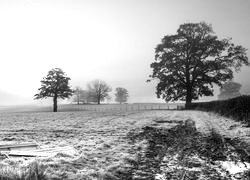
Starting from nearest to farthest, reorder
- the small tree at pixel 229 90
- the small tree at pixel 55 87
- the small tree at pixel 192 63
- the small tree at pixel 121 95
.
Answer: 1. the small tree at pixel 192 63
2. the small tree at pixel 55 87
3. the small tree at pixel 229 90
4. the small tree at pixel 121 95

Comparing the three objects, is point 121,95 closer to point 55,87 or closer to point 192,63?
point 55,87

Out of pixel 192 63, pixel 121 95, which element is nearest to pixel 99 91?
pixel 121 95

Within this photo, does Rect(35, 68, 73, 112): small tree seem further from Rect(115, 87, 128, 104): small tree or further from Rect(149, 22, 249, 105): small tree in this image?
Rect(115, 87, 128, 104): small tree

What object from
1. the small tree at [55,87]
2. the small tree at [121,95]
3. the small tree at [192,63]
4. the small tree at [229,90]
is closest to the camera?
the small tree at [192,63]

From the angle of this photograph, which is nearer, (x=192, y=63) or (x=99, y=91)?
(x=192, y=63)

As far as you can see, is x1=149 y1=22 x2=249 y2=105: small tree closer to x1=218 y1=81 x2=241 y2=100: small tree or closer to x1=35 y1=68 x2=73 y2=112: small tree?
x1=35 y1=68 x2=73 y2=112: small tree

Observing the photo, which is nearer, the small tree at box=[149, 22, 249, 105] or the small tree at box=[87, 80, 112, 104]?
the small tree at box=[149, 22, 249, 105]

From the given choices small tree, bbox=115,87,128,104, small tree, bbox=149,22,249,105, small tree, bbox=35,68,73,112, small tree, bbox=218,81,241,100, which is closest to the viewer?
small tree, bbox=149,22,249,105

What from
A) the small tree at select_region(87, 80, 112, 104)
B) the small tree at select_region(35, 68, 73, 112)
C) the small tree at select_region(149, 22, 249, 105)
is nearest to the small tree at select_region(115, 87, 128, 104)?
the small tree at select_region(87, 80, 112, 104)

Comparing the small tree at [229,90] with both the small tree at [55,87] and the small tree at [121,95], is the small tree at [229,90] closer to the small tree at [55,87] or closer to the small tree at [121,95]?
the small tree at [121,95]

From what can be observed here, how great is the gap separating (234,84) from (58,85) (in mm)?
69476

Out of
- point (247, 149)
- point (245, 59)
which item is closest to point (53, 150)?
point (247, 149)

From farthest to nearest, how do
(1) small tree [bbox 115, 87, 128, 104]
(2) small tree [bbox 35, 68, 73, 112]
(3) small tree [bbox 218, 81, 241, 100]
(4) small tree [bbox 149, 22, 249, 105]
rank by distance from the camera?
(1) small tree [bbox 115, 87, 128, 104]
(3) small tree [bbox 218, 81, 241, 100]
(2) small tree [bbox 35, 68, 73, 112]
(4) small tree [bbox 149, 22, 249, 105]

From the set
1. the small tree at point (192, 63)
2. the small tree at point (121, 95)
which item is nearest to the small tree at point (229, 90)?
the small tree at point (121, 95)
